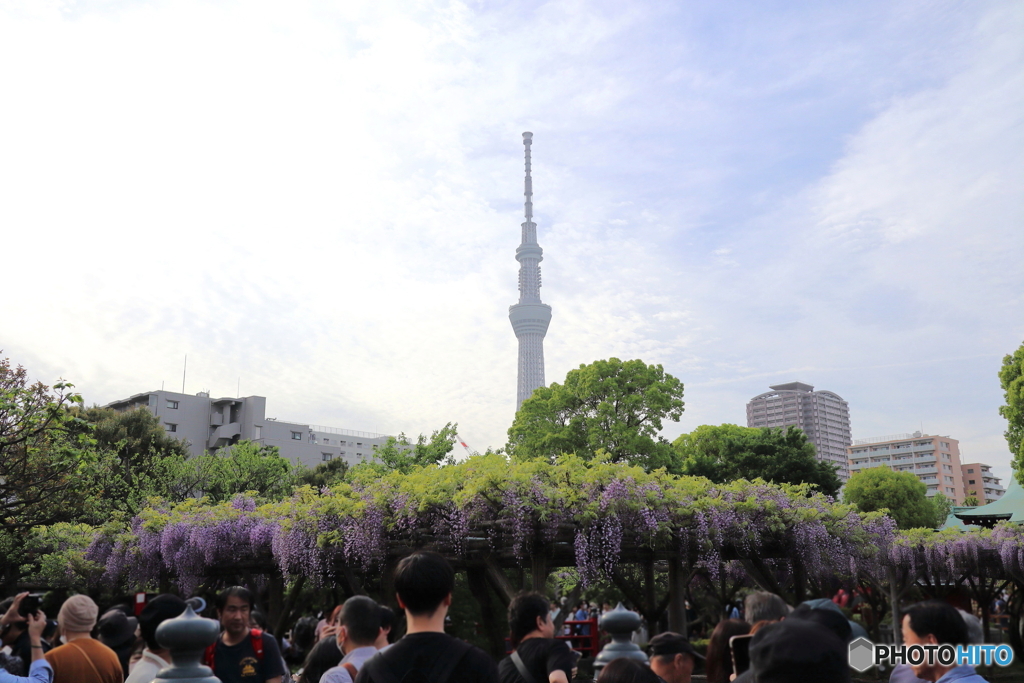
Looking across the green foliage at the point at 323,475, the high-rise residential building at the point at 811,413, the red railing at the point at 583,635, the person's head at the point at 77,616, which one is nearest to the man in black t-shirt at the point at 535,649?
the person's head at the point at 77,616

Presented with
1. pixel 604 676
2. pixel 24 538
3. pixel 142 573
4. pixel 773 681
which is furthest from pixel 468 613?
pixel 773 681

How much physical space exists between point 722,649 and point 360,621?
176 centimetres

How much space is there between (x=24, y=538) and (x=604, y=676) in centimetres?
2151

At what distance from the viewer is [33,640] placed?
4453 millimetres

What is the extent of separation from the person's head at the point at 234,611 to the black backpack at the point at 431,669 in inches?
80.0

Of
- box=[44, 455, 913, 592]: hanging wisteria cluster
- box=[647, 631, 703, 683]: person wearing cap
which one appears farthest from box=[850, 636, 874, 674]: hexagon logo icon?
box=[44, 455, 913, 592]: hanging wisteria cluster

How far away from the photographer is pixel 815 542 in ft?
49.5

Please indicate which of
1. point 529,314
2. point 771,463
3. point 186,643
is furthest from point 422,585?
point 529,314

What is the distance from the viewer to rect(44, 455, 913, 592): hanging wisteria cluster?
13.1m

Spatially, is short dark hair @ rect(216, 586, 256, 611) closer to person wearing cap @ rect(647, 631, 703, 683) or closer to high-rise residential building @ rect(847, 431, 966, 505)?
person wearing cap @ rect(647, 631, 703, 683)

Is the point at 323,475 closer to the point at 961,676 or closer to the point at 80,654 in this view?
the point at 80,654

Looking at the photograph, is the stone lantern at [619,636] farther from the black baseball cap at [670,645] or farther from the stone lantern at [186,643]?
the stone lantern at [186,643]

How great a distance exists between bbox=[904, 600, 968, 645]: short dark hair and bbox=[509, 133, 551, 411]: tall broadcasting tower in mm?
92771

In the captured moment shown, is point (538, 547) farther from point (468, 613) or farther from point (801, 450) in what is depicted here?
point (801, 450)
